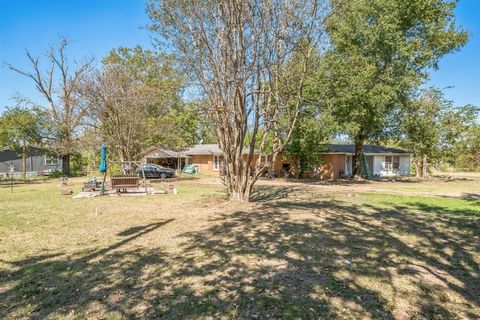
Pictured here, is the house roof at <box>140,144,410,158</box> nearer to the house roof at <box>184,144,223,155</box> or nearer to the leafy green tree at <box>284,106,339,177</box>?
the house roof at <box>184,144,223,155</box>

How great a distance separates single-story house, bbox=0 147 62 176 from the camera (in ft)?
110

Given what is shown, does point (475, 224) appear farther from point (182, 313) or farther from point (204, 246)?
point (182, 313)

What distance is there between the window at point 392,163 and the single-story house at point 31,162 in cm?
3566

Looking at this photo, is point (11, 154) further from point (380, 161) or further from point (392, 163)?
point (392, 163)

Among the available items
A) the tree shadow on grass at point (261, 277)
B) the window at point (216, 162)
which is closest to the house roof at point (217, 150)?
the window at point (216, 162)

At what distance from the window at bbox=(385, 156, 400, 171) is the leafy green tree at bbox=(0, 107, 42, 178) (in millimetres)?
34498

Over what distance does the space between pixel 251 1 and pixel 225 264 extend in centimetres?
792

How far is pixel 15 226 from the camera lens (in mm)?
7266

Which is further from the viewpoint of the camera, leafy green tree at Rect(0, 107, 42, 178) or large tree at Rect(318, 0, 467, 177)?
leafy green tree at Rect(0, 107, 42, 178)

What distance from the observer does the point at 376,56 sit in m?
19.7

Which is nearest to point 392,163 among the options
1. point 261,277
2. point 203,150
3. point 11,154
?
point 203,150

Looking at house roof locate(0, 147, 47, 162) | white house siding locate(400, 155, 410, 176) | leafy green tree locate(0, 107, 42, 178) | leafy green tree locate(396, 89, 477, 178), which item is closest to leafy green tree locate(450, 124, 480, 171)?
leafy green tree locate(396, 89, 477, 178)

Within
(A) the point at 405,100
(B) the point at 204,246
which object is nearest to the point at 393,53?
(A) the point at 405,100

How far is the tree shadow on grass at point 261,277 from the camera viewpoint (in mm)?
3385
